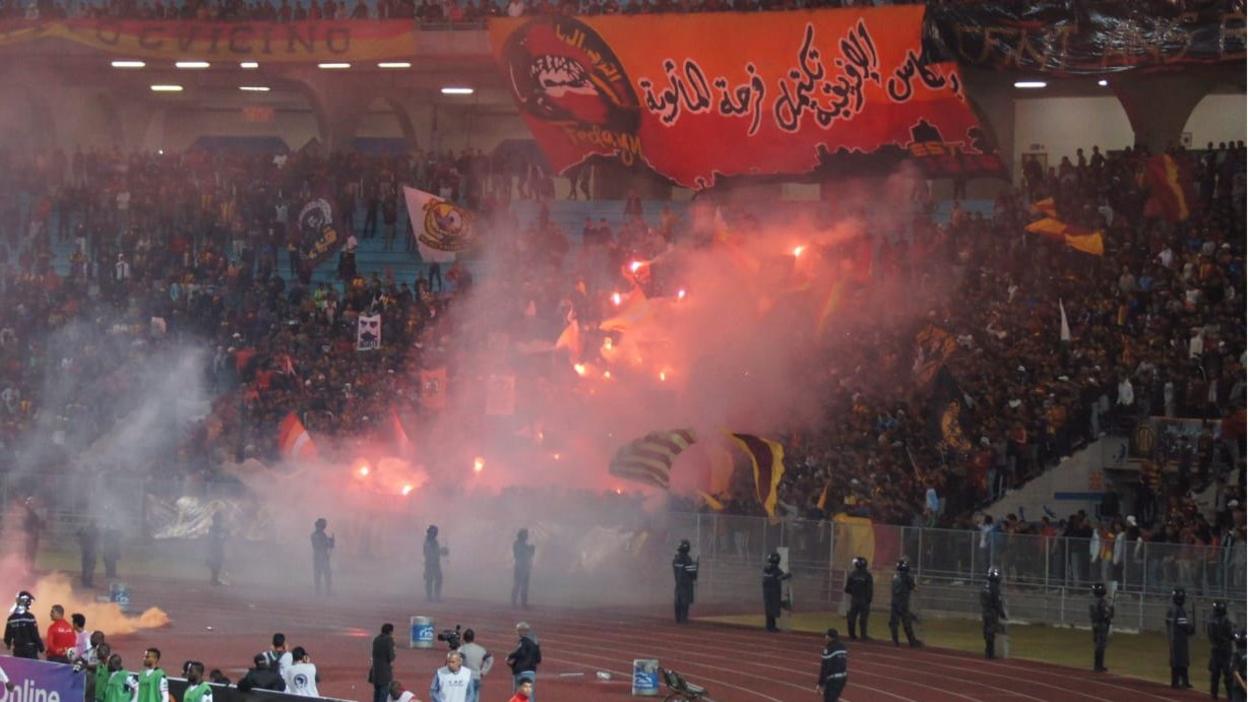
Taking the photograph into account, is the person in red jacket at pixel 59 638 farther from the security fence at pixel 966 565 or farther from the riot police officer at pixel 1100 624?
the security fence at pixel 966 565

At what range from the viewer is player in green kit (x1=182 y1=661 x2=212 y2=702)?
56.5 feet

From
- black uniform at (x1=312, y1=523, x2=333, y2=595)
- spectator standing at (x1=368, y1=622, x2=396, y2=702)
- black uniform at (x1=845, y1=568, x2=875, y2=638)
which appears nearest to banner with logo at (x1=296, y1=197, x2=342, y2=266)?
black uniform at (x1=312, y1=523, x2=333, y2=595)

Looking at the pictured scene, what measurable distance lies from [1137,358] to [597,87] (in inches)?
527

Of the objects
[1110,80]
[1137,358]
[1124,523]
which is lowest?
[1124,523]

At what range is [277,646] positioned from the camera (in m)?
19.0

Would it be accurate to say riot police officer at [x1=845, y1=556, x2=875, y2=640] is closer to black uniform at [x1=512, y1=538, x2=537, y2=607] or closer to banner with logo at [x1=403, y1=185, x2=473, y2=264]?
black uniform at [x1=512, y1=538, x2=537, y2=607]

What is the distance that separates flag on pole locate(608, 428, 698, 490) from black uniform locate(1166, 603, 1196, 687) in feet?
35.8

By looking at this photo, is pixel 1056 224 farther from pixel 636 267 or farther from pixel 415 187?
pixel 415 187

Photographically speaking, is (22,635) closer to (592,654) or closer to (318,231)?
(592,654)

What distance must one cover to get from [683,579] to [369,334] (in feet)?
39.9

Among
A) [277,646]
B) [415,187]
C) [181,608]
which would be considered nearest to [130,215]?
[415,187]

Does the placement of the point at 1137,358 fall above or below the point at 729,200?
below

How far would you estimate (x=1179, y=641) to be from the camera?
2395 cm

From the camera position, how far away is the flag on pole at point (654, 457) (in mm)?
33625
